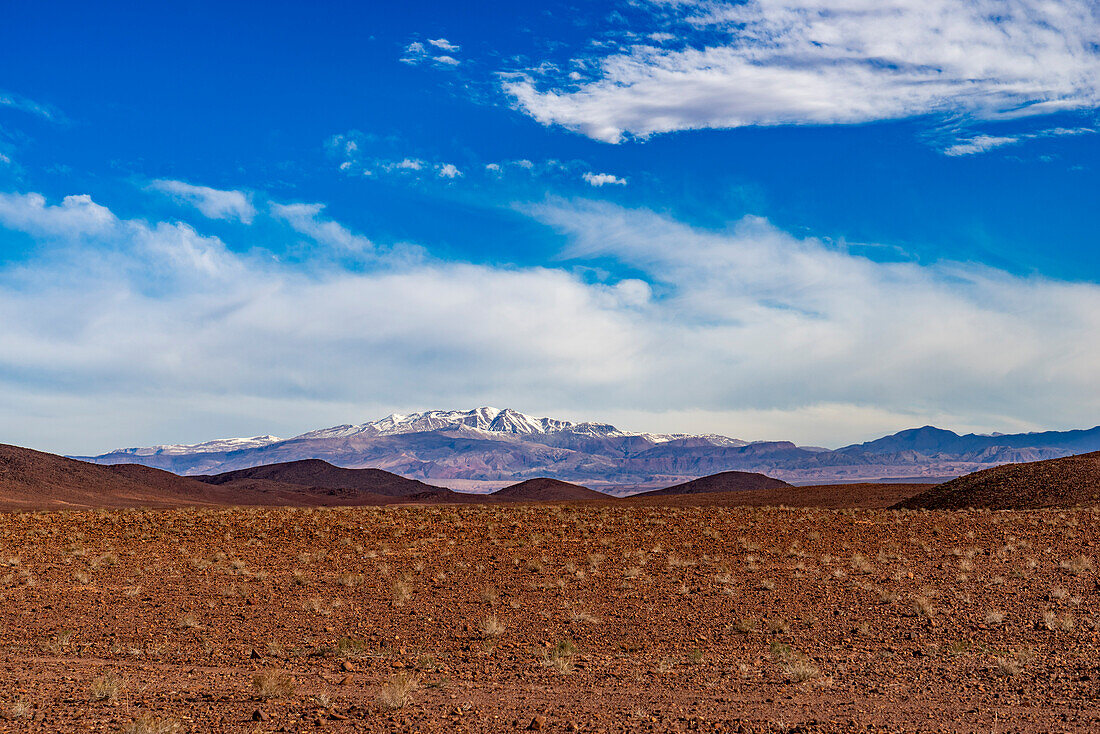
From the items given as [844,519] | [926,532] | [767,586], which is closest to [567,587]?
[767,586]

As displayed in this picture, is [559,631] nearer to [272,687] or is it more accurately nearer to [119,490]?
[272,687]

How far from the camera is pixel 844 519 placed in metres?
33.0

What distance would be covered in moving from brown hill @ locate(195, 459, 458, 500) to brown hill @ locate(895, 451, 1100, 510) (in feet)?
391

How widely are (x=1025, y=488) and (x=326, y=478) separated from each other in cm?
15416

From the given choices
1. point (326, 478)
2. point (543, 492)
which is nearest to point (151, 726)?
point (543, 492)

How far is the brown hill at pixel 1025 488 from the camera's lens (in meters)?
41.7

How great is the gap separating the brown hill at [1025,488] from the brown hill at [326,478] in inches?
4695

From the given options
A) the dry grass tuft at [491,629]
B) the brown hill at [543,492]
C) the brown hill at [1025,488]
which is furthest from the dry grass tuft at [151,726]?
the brown hill at [543,492]

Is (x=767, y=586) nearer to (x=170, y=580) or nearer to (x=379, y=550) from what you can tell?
(x=379, y=550)

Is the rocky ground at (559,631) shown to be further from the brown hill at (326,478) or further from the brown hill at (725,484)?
the brown hill at (326,478)

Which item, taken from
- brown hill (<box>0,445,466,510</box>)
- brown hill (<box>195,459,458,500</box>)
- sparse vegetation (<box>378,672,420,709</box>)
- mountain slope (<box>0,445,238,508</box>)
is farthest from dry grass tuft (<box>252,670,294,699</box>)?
brown hill (<box>195,459,458,500</box>)

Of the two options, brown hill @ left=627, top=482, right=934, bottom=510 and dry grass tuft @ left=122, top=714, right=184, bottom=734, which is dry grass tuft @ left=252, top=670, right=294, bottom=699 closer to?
dry grass tuft @ left=122, top=714, right=184, bottom=734

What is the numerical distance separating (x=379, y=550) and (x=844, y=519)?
57.2ft

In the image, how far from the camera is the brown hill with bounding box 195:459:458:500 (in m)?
170
